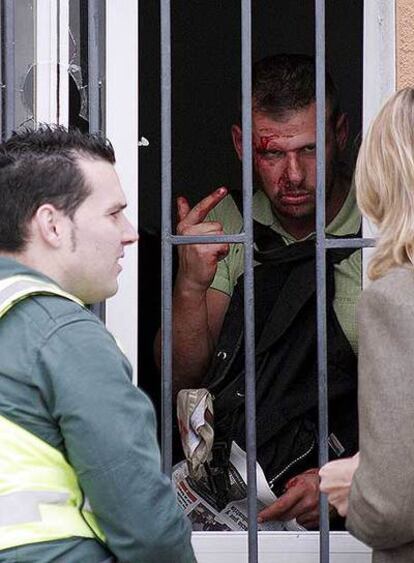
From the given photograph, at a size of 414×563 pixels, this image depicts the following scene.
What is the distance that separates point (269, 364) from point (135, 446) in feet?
5.53

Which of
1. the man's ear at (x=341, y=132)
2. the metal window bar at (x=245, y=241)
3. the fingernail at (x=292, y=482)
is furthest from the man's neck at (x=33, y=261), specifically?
the man's ear at (x=341, y=132)

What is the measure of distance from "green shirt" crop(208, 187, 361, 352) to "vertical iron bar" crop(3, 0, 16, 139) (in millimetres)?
1014

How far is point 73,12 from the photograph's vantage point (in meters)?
3.43

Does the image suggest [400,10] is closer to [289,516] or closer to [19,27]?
[19,27]

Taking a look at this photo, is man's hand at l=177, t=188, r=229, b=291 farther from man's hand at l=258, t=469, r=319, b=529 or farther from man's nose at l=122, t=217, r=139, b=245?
man's nose at l=122, t=217, r=139, b=245

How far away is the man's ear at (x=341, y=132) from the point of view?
4355mm

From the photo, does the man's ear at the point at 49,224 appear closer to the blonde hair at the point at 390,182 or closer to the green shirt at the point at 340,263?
the blonde hair at the point at 390,182

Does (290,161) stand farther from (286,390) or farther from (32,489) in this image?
(32,489)

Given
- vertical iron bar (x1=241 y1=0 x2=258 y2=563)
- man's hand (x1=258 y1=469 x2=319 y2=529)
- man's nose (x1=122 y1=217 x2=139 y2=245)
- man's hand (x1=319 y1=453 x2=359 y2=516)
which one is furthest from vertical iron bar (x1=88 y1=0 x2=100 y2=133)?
man's hand (x1=258 y1=469 x2=319 y2=529)

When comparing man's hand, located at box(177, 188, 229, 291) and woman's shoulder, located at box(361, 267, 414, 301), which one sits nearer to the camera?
woman's shoulder, located at box(361, 267, 414, 301)

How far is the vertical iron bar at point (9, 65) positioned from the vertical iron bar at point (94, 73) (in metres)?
0.20

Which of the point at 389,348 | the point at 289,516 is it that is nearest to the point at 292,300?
the point at 289,516

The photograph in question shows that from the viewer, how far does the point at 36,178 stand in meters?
2.56

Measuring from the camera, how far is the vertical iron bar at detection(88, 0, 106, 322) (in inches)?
130
